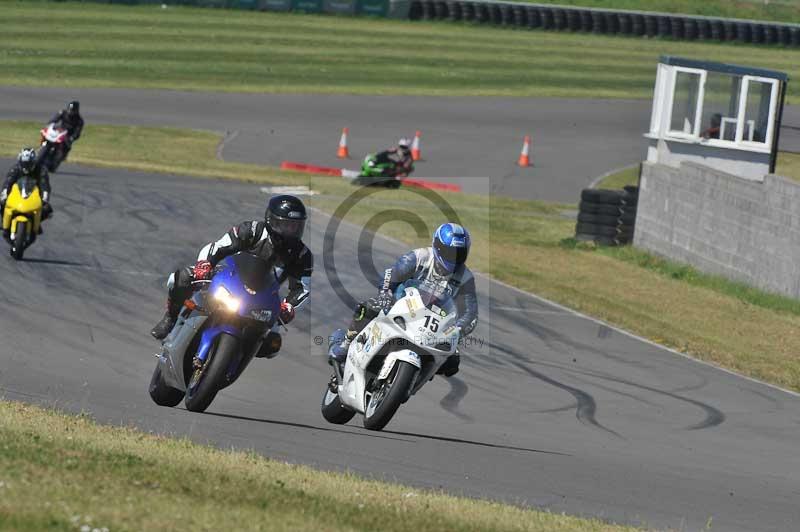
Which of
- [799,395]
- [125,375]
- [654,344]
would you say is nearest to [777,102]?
[654,344]

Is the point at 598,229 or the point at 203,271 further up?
the point at 203,271

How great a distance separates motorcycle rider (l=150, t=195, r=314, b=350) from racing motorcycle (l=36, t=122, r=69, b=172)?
17484 millimetres

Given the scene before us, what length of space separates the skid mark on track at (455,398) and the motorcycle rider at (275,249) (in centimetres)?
264

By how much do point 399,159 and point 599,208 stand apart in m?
8.00

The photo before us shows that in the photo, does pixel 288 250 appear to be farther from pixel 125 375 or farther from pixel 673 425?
pixel 673 425

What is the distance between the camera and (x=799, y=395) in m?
15.9

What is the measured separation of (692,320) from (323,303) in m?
5.63

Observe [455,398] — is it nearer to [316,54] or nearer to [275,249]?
[275,249]

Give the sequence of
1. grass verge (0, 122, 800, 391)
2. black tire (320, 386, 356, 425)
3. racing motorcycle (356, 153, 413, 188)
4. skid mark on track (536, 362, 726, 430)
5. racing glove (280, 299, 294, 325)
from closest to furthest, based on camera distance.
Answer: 1. racing glove (280, 299, 294, 325)
2. black tire (320, 386, 356, 425)
3. skid mark on track (536, 362, 726, 430)
4. grass verge (0, 122, 800, 391)
5. racing motorcycle (356, 153, 413, 188)

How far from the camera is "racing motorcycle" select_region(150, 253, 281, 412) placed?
34.9 ft

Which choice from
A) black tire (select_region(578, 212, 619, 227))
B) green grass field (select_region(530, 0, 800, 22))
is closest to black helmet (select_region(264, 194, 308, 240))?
black tire (select_region(578, 212, 619, 227))

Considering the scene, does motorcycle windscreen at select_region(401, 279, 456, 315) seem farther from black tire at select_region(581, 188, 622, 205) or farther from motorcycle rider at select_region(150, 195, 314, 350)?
black tire at select_region(581, 188, 622, 205)

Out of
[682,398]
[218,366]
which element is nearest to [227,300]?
[218,366]

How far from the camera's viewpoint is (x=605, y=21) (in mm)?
58469
